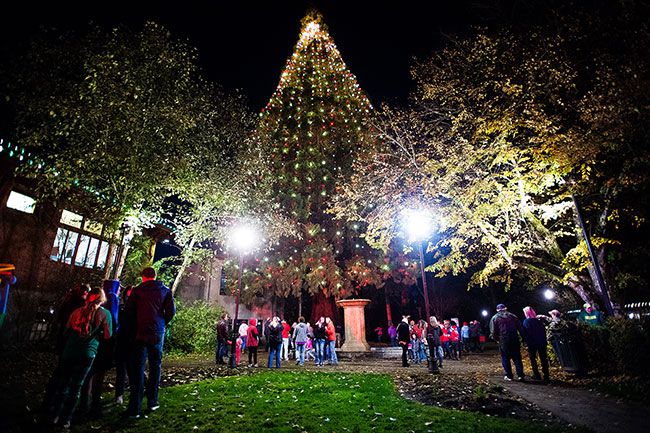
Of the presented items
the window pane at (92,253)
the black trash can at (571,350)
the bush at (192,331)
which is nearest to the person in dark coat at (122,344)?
the black trash can at (571,350)

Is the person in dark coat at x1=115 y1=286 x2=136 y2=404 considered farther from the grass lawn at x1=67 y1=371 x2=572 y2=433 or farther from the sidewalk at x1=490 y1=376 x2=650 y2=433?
the sidewalk at x1=490 y1=376 x2=650 y2=433

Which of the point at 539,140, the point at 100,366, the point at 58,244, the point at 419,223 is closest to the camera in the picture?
the point at 100,366

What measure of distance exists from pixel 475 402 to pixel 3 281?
12274mm

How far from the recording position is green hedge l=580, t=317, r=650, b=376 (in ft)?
26.0

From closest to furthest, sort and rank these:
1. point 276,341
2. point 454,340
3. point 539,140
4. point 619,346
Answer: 1. point 619,346
2. point 539,140
3. point 276,341
4. point 454,340

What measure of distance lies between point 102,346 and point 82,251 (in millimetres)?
→ 15279

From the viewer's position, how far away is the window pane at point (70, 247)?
16.8m

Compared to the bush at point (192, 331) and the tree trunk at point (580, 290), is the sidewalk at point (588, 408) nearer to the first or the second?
the tree trunk at point (580, 290)

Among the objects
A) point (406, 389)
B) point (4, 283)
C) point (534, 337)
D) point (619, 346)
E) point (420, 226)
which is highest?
point (420, 226)

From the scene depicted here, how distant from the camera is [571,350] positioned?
9.77m

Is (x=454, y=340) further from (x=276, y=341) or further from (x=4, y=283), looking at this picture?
(x=4, y=283)

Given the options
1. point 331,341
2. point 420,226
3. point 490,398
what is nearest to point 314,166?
point 420,226

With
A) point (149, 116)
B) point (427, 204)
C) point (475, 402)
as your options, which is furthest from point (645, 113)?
point (149, 116)

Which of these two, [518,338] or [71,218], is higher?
[71,218]
